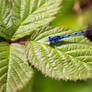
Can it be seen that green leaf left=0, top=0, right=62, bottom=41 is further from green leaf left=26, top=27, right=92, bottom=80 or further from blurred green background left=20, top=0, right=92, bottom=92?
blurred green background left=20, top=0, right=92, bottom=92

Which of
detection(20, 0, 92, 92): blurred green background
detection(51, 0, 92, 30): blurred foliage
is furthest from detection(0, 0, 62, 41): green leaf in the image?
detection(51, 0, 92, 30): blurred foliage

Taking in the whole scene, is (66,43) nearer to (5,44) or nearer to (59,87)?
(5,44)

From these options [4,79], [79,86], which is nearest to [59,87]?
[79,86]

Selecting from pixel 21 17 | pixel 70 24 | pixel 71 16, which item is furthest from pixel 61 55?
pixel 71 16

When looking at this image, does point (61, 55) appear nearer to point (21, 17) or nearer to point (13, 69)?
point (13, 69)

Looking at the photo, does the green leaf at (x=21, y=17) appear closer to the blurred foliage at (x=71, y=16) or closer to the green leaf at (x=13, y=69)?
the green leaf at (x=13, y=69)
